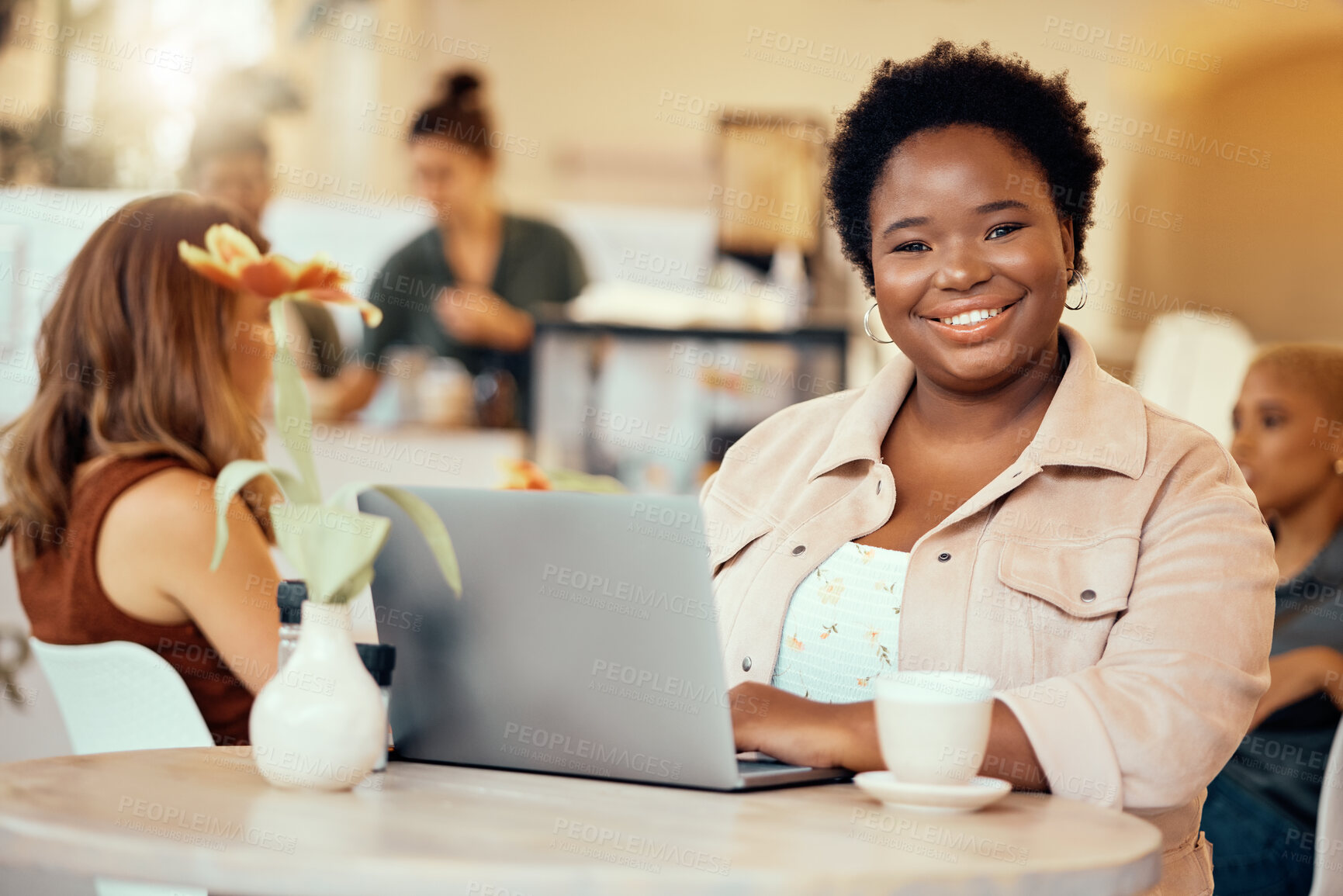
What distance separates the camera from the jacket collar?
1.37 m

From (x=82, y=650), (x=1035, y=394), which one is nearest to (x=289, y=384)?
(x=82, y=650)

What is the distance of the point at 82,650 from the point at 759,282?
9.67 ft

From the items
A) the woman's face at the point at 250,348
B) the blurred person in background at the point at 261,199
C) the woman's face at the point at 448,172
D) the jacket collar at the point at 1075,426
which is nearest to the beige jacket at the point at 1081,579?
the jacket collar at the point at 1075,426

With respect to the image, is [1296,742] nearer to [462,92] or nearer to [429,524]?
[429,524]

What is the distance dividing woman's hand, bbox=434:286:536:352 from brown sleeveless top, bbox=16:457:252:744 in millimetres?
2387

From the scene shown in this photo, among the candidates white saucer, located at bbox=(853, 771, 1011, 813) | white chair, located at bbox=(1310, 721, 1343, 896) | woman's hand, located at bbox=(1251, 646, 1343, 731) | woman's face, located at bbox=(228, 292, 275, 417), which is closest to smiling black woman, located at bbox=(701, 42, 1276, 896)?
white saucer, located at bbox=(853, 771, 1011, 813)

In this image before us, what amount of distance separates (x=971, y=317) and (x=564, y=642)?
2.10ft

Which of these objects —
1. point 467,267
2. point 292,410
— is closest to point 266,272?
point 292,410

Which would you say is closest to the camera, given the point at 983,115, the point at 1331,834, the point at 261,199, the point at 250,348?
the point at 983,115

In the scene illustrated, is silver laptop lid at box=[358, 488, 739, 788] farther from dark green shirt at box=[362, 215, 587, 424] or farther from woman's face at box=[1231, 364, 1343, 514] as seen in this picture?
dark green shirt at box=[362, 215, 587, 424]

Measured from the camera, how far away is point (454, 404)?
153 inches

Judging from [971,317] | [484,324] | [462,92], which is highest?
[462,92]

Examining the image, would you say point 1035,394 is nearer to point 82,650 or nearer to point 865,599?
point 865,599

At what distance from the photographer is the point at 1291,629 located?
2.27 meters
